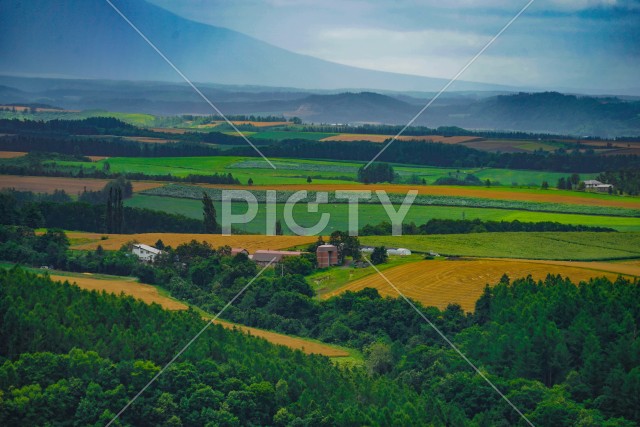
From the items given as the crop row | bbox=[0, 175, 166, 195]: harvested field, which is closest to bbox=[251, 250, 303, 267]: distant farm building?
the crop row

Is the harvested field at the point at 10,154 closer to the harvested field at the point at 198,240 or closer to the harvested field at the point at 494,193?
the harvested field at the point at 494,193

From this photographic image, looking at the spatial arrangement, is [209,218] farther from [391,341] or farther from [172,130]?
[172,130]

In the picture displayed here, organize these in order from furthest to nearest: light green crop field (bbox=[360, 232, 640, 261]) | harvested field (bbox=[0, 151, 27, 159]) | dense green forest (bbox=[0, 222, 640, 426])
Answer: harvested field (bbox=[0, 151, 27, 159]), light green crop field (bbox=[360, 232, 640, 261]), dense green forest (bbox=[0, 222, 640, 426])

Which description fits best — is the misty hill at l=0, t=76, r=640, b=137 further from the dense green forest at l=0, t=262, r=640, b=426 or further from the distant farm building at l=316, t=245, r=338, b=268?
the dense green forest at l=0, t=262, r=640, b=426

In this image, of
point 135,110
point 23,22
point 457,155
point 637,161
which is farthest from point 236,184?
point 23,22

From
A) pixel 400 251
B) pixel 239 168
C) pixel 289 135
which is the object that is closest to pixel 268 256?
pixel 400 251

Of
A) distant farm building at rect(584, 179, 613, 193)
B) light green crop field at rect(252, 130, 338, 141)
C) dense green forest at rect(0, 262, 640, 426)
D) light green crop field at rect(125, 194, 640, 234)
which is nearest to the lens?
dense green forest at rect(0, 262, 640, 426)
